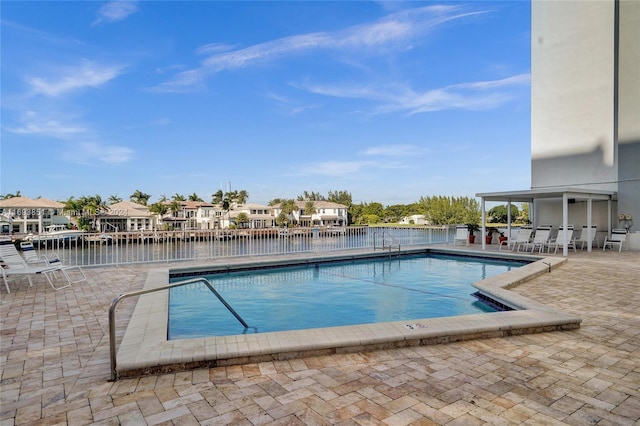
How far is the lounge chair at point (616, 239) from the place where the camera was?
12030mm

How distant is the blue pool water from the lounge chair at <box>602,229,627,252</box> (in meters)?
4.65

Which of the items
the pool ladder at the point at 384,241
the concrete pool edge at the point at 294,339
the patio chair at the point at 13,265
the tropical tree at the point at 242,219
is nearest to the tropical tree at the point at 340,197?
the tropical tree at the point at 242,219

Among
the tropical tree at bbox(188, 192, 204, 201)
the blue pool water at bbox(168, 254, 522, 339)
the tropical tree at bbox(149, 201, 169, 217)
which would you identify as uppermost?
the tropical tree at bbox(188, 192, 204, 201)

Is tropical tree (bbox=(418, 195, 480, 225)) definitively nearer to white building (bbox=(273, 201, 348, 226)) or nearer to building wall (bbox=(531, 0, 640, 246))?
white building (bbox=(273, 201, 348, 226))

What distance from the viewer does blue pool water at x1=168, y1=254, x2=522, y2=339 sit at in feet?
18.1

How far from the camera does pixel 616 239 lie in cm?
1235

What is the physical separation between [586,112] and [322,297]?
13243 mm

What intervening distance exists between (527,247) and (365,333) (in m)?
11.4

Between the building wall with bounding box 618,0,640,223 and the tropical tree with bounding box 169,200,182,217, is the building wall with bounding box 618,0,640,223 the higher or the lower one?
the higher one

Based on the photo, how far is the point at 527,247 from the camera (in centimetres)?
1272

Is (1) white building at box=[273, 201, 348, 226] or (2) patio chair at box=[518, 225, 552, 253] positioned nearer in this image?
(2) patio chair at box=[518, 225, 552, 253]

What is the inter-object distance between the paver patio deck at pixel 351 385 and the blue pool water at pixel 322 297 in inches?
70.4

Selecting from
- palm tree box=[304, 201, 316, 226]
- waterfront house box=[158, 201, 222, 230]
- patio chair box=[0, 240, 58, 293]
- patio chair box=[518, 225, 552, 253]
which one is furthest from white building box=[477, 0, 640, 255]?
waterfront house box=[158, 201, 222, 230]

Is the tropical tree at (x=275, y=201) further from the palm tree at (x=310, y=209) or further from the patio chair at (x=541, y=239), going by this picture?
the patio chair at (x=541, y=239)
